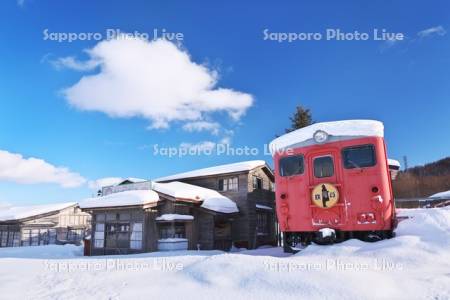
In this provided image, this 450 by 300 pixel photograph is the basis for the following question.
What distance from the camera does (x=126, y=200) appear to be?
1620 centimetres

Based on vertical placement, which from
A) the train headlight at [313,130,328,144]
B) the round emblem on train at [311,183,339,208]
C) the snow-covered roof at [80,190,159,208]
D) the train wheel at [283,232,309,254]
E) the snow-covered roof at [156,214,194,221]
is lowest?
the train wheel at [283,232,309,254]

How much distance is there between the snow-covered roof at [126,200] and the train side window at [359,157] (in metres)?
9.97

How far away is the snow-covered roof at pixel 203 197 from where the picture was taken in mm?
16047

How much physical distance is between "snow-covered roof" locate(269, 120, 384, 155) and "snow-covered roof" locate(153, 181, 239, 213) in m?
7.68

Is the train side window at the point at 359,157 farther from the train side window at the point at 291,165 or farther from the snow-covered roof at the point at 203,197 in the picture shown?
the snow-covered roof at the point at 203,197

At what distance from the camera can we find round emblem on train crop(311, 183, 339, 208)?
8.09 m

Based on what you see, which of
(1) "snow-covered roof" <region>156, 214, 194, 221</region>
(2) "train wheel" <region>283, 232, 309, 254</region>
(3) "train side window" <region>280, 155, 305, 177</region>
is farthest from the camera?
(1) "snow-covered roof" <region>156, 214, 194, 221</region>

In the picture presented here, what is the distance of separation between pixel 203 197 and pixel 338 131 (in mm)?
10226

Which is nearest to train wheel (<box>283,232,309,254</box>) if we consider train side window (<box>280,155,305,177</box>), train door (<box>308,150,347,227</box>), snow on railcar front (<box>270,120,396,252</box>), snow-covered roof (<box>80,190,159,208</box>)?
snow on railcar front (<box>270,120,396,252</box>)

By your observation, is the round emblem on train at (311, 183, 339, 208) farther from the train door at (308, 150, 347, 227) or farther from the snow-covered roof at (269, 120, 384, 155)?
the snow-covered roof at (269, 120, 384, 155)

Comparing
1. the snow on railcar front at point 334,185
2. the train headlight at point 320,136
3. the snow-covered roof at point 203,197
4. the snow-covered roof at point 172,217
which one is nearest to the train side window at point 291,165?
the snow on railcar front at point 334,185

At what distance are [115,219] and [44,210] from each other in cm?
1228

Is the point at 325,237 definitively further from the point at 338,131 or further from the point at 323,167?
the point at 338,131

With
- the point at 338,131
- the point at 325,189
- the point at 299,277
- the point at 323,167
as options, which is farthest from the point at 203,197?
the point at 299,277
